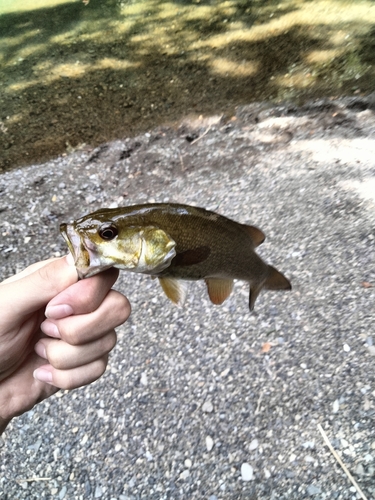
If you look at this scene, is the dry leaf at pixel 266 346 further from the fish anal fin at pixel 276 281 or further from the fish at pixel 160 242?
the fish at pixel 160 242

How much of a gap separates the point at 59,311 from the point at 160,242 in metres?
0.46

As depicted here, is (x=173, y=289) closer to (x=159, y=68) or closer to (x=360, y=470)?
(x=360, y=470)

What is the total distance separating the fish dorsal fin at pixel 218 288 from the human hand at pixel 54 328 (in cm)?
33

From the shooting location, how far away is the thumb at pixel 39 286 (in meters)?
1.43

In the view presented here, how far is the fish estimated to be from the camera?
1.26 metres

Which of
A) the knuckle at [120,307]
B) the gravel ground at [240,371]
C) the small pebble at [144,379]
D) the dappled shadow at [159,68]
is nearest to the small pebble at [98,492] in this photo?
the gravel ground at [240,371]

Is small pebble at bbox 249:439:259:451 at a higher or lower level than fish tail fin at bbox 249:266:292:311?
lower

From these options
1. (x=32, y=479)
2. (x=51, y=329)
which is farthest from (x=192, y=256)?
(x=32, y=479)

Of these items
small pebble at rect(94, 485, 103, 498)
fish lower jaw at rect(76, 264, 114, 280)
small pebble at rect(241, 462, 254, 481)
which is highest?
fish lower jaw at rect(76, 264, 114, 280)

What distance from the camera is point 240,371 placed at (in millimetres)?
2719

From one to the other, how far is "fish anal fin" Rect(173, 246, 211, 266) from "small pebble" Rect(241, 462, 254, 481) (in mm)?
1532

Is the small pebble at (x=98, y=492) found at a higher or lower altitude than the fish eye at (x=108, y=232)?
lower

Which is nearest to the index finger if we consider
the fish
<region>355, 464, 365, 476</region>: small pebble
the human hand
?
the human hand

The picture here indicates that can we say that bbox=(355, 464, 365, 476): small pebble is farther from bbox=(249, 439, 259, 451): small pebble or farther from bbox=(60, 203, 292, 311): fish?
bbox=(60, 203, 292, 311): fish
